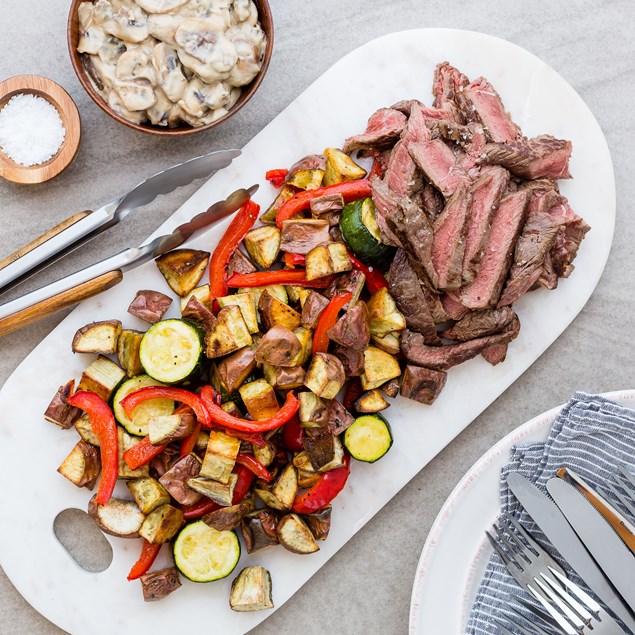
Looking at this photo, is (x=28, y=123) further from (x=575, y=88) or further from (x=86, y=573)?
(x=575, y=88)

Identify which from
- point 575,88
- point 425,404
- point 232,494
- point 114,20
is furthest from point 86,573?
point 575,88

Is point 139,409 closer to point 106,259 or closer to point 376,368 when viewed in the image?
point 106,259

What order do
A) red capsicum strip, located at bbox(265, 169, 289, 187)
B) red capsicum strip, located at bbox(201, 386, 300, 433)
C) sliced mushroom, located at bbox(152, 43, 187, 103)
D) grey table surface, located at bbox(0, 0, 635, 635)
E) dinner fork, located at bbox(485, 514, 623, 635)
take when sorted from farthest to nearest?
grey table surface, located at bbox(0, 0, 635, 635) < red capsicum strip, located at bbox(265, 169, 289, 187) < red capsicum strip, located at bbox(201, 386, 300, 433) < sliced mushroom, located at bbox(152, 43, 187, 103) < dinner fork, located at bbox(485, 514, 623, 635)

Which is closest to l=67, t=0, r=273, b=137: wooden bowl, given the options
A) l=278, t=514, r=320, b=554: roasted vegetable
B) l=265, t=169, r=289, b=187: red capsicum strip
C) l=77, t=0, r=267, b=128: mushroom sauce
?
l=77, t=0, r=267, b=128: mushroom sauce

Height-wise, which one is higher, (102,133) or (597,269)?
(102,133)

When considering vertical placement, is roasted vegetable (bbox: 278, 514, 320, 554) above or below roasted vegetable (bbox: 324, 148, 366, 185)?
below

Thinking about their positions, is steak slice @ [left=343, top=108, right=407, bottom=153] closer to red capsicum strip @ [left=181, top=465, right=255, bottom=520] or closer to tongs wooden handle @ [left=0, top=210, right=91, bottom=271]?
tongs wooden handle @ [left=0, top=210, right=91, bottom=271]
